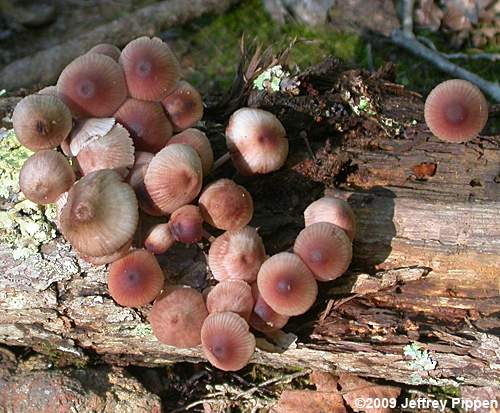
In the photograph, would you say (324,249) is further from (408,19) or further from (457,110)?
(408,19)

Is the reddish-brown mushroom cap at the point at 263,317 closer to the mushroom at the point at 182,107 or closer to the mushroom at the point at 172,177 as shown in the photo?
the mushroom at the point at 172,177

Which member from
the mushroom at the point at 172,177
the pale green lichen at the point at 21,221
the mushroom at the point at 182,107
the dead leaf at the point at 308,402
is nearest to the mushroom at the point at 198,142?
the mushroom at the point at 182,107

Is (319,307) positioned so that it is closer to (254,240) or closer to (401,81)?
(254,240)

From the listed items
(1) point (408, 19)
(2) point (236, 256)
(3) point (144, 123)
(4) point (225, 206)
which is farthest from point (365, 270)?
(1) point (408, 19)

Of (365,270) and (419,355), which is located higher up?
(365,270)

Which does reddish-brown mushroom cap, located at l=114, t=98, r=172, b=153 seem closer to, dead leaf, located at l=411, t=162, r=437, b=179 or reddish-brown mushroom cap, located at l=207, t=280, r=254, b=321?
reddish-brown mushroom cap, located at l=207, t=280, r=254, b=321

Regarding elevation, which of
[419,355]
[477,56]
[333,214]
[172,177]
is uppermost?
[172,177]
